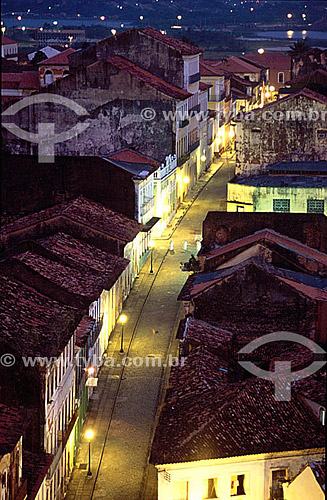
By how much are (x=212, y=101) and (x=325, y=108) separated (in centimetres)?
3258

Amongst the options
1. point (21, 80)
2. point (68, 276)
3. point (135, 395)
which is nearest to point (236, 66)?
point (21, 80)

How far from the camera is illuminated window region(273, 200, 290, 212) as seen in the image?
69.3 m

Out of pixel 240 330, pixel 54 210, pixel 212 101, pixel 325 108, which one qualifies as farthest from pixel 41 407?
pixel 212 101

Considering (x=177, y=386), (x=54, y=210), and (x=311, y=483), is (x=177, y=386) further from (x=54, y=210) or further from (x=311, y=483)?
(x=54, y=210)

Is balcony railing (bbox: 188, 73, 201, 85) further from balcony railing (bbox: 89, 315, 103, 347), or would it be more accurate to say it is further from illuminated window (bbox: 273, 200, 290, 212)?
balcony railing (bbox: 89, 315, 103, 347)

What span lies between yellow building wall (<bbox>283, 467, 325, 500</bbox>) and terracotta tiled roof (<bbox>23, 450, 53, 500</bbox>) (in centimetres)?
662

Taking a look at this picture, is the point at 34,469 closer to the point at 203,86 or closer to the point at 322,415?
the point at 322,415

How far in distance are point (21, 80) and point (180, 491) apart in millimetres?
74146

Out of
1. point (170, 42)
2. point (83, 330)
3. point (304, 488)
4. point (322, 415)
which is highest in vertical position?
point (170, 42)

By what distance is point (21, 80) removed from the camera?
10375 cm

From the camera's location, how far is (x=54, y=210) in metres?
59.7

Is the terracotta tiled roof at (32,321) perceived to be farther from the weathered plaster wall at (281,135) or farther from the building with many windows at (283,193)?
the weathered plaster wall at (281,135)

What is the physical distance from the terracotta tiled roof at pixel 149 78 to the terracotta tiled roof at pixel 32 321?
36738 mm

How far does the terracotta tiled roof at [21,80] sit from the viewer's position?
10169cm
